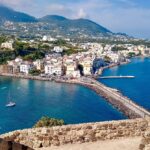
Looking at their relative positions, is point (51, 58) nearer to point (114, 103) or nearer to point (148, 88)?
point (148, 88)

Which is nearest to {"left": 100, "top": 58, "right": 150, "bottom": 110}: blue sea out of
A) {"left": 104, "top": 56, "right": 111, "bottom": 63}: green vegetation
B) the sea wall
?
{"left": 104, "top": 56, "right": 111, "bottom": 63}: green vegetation

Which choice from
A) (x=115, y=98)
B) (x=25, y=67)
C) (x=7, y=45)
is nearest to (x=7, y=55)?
(x=7, y=45)

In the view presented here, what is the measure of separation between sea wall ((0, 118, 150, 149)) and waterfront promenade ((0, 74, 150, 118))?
88.6 feet

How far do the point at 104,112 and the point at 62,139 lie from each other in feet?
111

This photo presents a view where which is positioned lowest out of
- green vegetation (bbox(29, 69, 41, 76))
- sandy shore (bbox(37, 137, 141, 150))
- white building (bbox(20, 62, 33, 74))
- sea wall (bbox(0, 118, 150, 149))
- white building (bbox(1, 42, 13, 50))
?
green vegetation (bbox(29, 69, 41, 76))

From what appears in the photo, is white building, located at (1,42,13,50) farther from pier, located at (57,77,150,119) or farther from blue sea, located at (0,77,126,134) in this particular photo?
pier, located at (57,77,150,119)

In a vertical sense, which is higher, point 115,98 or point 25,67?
point 25,67

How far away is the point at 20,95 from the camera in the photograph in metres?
44.8

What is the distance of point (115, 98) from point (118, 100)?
1269mm

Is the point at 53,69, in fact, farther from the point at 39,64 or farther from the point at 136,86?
the point at 136,86

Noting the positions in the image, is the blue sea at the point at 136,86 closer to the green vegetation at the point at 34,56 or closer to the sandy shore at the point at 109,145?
the green vegetation at the point at 34,56

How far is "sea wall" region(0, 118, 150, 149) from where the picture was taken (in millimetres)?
3297

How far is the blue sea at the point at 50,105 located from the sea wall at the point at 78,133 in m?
25.8

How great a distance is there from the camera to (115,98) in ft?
144
